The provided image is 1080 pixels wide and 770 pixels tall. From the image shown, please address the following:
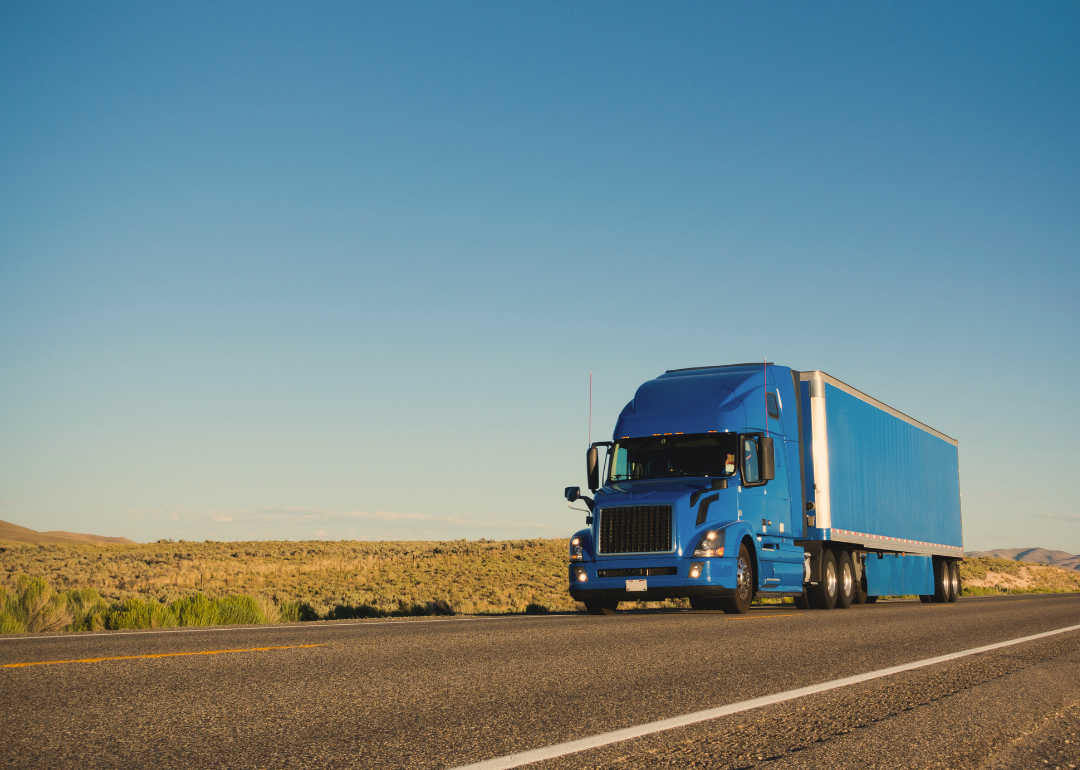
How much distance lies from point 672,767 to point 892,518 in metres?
18.9

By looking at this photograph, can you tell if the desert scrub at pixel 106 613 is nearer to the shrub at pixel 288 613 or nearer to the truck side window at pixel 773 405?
the shrub at pixel 288 613

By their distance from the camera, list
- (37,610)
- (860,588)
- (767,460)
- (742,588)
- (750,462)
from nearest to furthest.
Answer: (37,610) → (742,588) → (767,460) → (750,462) → (860,588)

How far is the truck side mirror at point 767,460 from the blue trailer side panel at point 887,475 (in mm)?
2896

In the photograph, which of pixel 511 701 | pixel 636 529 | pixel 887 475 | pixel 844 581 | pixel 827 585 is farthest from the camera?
pixel 887 475

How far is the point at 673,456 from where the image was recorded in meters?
16.2

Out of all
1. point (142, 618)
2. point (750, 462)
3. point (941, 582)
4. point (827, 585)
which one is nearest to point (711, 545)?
point (750, 462)

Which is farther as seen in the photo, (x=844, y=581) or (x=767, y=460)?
(x=844, y=581)

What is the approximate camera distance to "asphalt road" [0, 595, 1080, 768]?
15.3 ft

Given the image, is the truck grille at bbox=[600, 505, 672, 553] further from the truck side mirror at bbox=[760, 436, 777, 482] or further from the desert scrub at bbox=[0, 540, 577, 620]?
the desert scrub at bbox=[0, 540, 577, 620]

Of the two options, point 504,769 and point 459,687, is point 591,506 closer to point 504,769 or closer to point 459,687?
point 459,687

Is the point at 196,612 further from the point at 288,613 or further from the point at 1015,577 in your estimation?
the point at 1015,577

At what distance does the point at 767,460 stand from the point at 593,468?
110 inches

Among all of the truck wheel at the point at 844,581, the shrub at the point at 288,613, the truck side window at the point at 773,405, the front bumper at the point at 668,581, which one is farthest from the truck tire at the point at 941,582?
the shrub at the point at 288,613

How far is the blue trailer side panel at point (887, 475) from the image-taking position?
1881 centimetres
